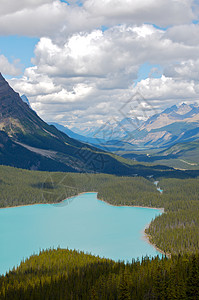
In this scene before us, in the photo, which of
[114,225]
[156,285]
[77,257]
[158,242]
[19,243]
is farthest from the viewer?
[114,225]

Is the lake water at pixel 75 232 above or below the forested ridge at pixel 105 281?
above

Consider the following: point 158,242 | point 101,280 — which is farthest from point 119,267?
point 158,242

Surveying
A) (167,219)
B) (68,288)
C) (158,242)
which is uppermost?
(167,219)

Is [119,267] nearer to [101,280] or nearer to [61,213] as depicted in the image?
[101,280]

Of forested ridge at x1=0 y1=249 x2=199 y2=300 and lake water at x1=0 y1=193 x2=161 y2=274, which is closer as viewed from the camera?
forested ridge at x1=0 y1=249 x2=199 y2=300

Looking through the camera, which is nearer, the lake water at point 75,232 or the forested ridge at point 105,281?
the forested ridge at point 105,281
